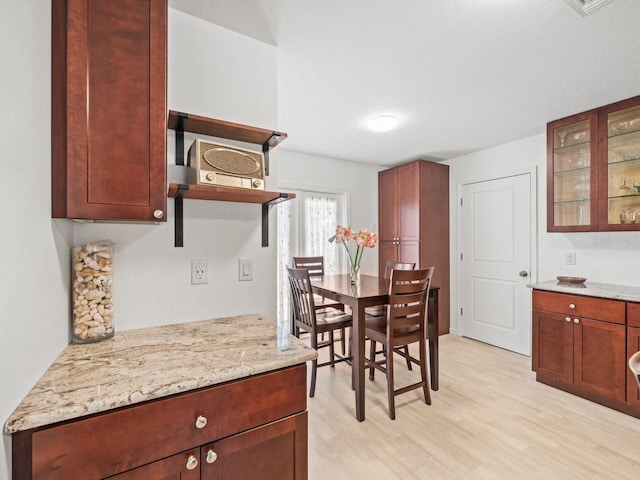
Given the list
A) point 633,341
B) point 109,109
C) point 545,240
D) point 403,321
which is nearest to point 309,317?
point 403,321

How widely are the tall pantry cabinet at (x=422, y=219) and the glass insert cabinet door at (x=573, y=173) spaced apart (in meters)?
1.35

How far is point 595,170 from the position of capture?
8.38 feet

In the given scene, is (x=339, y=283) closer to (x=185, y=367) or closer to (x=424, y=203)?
(x=424, y=203)

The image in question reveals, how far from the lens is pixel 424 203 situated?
398 cm

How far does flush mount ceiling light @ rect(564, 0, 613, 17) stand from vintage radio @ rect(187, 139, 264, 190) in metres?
1.59

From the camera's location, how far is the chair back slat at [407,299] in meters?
2.20

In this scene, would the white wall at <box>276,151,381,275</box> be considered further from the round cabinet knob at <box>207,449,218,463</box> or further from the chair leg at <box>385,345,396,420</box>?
the round cabinet knob at <box>207,449,218,463</box>

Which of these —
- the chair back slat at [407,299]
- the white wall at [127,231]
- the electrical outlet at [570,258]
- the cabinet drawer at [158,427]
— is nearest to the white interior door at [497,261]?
the electrical outlet at [570,258]

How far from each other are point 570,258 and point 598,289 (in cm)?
62

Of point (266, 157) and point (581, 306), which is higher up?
point (266, 157)

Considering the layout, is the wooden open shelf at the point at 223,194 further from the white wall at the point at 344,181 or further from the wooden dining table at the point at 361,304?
the white wall at the point at 344,181

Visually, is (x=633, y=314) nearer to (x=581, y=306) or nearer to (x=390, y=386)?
(x=581, y=306)

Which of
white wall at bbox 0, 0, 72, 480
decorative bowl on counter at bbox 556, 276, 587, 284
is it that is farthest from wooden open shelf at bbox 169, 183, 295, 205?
decorative bowl on counter at bbox 556, 276, 587, 284

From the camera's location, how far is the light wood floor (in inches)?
67.4
